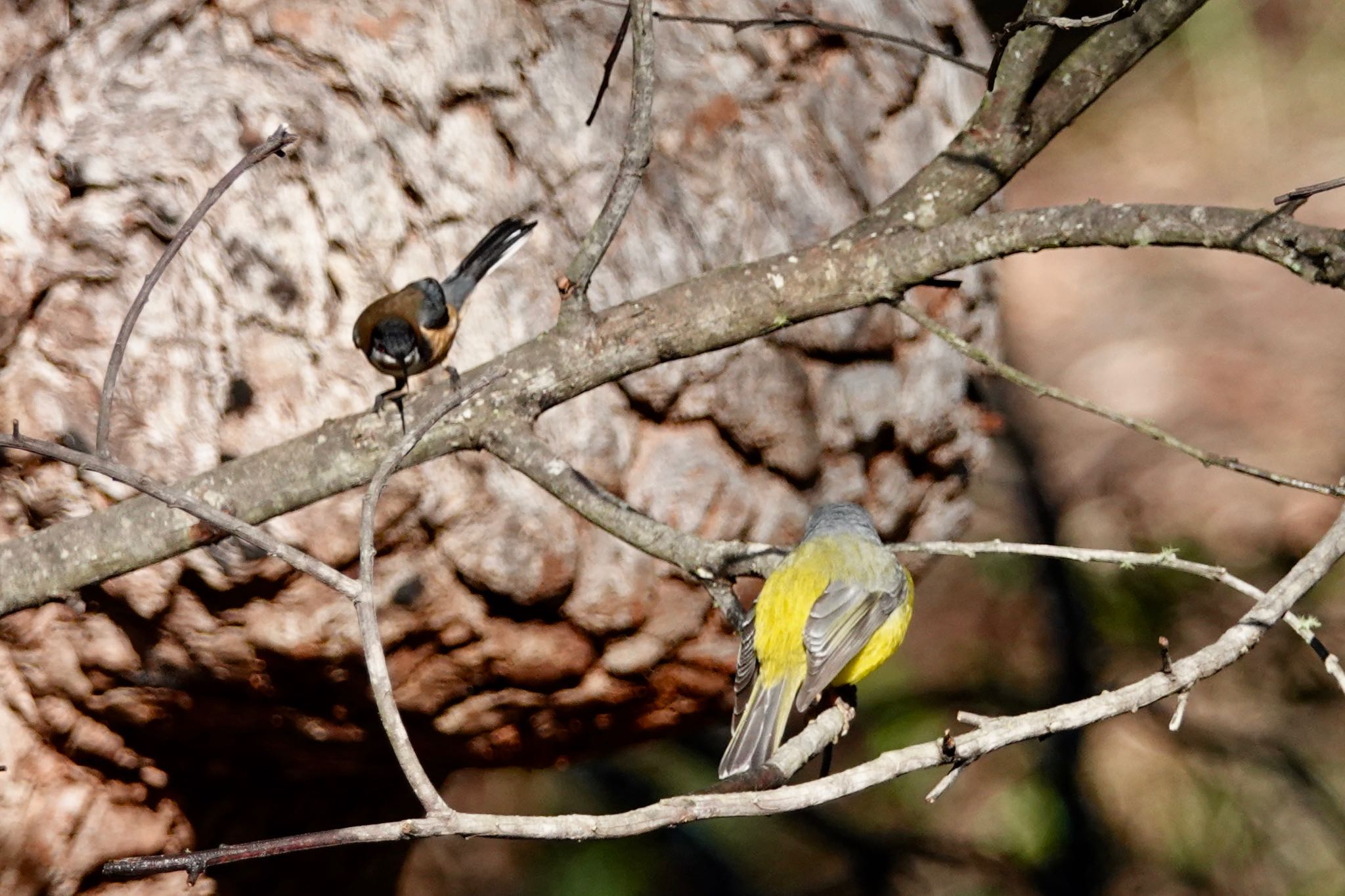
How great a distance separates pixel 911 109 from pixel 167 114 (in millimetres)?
2212

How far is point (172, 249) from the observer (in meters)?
2.19

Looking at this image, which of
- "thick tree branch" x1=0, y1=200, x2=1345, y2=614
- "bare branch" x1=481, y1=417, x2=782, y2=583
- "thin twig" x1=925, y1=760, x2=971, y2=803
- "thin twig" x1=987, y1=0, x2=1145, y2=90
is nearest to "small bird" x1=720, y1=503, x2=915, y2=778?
"bare branch" x1=481, y1=417, x2=782, y2=583

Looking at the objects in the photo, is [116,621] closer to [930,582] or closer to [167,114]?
[167,114]

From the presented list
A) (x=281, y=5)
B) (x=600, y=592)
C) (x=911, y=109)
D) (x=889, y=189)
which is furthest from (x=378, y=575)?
(x=911, y=109)

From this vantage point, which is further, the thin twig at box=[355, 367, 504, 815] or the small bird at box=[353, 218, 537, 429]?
the small bird at box=[353, 218, 537, 429]

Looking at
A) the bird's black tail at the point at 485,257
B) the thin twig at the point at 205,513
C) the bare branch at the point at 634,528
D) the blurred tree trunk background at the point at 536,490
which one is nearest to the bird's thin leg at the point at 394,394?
the blurred tree trunk background at the point at 536,490

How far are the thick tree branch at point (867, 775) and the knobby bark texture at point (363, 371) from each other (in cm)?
162

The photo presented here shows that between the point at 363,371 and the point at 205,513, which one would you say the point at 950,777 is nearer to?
the point at 205,513

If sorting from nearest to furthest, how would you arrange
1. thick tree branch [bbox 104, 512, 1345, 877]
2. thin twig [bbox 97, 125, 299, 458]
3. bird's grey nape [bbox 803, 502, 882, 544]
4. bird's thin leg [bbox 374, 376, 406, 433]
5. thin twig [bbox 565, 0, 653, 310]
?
thick tree branch [bbox 104, 512, 1345, 877]
thin twig [bbox 97, 125, 299, 458]
thin twig [bbox 565, 0, 653, 310]
bird's thin leg [bbox 374, 376, 406, 433]
bird's grey nape [bbox 803, 502, 882, 544]

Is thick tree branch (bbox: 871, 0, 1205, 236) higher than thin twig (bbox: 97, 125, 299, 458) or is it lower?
higher

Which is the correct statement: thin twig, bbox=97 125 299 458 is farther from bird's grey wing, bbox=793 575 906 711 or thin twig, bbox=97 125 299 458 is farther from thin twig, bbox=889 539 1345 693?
bird's grey wing, bbox=793 575 906 711

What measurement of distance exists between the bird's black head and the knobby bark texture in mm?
227

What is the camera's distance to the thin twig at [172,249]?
6.86ft

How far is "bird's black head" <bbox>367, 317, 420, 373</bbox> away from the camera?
295 centimetres
